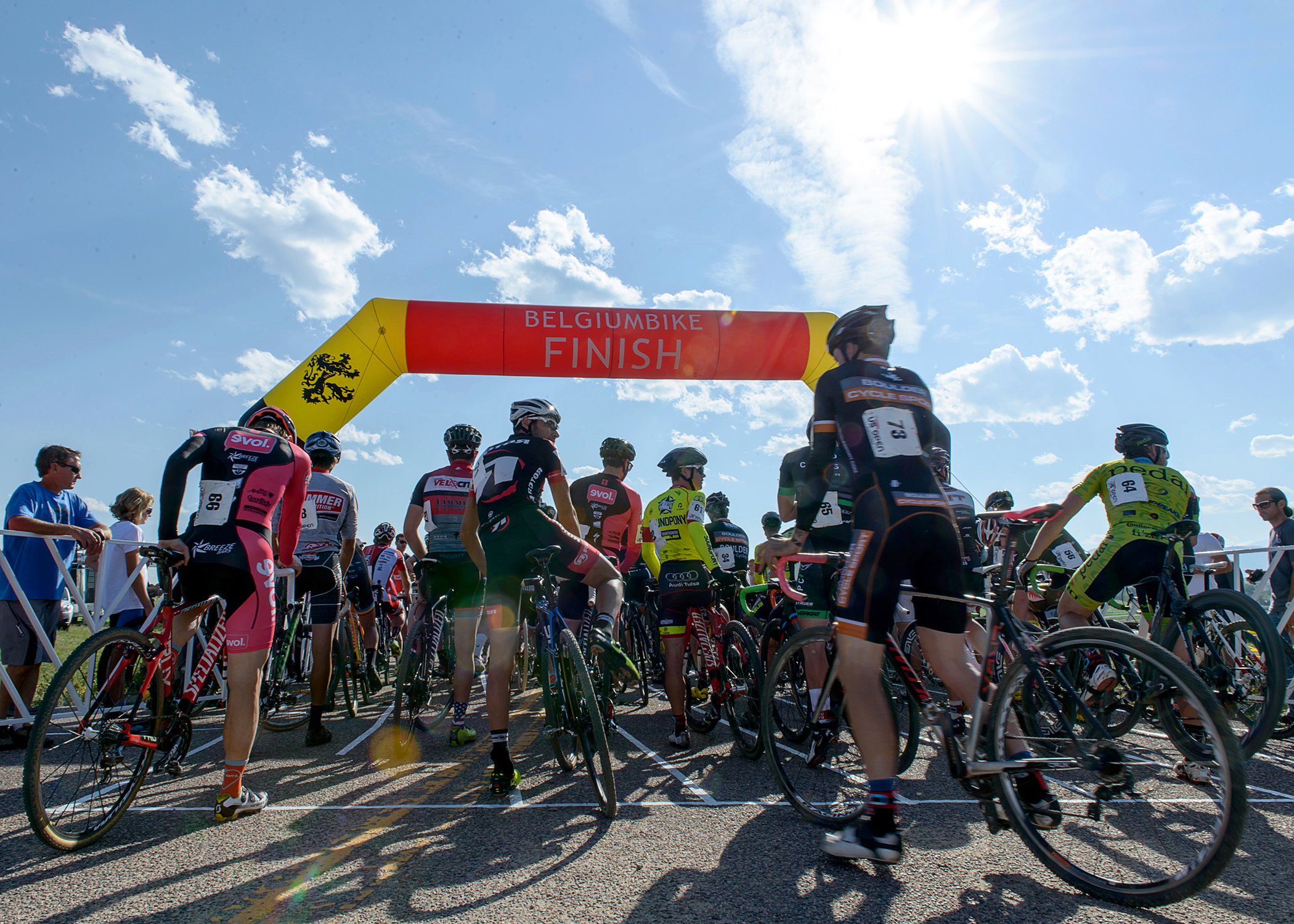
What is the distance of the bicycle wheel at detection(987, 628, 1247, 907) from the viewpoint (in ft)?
6.33

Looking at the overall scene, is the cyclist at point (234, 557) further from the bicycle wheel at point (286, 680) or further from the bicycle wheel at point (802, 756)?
the bicycle wheel at point (802, 756)

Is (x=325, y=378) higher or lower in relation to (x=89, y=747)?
higher

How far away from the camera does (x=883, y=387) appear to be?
271 centimetres

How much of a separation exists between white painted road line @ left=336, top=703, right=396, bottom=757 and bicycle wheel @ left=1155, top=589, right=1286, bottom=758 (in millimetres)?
5226

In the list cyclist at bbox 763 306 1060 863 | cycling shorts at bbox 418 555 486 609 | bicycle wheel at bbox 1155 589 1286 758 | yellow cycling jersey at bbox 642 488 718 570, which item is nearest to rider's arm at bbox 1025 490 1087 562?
bicycle wheel at bbox 1155 589 1286 758

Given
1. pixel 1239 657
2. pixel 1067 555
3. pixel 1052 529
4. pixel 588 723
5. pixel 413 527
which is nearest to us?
pixel 588 723

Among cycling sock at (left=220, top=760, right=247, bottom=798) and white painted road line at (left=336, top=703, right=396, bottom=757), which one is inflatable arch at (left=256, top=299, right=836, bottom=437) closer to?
white painted road line at (left=336, top=703, right=396, bottom=757)

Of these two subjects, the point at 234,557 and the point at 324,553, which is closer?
the point at 234,557

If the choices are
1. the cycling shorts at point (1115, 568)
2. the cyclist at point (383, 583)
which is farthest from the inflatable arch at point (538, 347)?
the cycling shorts at point (1115, 568)

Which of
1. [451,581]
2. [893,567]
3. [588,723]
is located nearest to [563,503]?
[588,723]

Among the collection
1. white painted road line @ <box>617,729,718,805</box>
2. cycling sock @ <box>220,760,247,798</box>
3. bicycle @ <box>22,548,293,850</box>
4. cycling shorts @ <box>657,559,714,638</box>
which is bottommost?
white painted road line @ <box>617,729,718,805</box>

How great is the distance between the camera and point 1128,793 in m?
2.23

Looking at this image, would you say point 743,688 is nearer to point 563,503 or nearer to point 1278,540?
point 563,503

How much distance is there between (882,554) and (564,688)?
5.65ft
